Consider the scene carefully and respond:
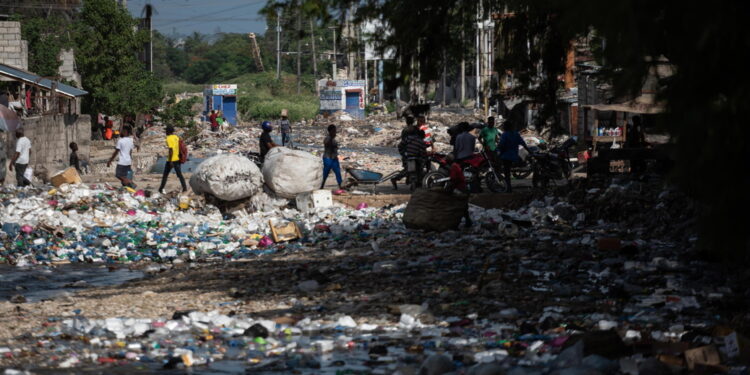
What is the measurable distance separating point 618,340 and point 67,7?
44.2 metres

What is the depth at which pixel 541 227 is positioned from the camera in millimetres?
12898

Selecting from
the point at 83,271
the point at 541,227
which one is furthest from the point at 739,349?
the point at 83,271

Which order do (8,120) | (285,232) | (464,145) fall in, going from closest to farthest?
(285,232) → (464,145) → (8,120)

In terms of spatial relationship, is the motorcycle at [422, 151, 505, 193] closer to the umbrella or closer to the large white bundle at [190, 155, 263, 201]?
the large white bundle at [190, 155, 263, 201]

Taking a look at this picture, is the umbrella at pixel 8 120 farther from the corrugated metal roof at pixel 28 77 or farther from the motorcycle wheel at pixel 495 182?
the motorcycle wheel at pixel 495 182

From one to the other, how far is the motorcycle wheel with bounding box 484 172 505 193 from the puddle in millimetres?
6566

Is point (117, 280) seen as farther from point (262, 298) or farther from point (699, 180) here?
point (699, 180)

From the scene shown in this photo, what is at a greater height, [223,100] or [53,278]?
[223,100]

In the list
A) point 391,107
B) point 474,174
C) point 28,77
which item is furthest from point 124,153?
point 391,107

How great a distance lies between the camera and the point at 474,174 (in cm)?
1608

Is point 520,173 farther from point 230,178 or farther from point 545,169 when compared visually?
point 230,178

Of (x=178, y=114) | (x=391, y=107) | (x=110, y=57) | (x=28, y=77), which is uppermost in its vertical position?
(x=110, y=57)

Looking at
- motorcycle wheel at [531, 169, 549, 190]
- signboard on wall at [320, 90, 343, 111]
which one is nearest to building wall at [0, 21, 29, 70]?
motorcycle wheel at [531, 169, 549, 190]

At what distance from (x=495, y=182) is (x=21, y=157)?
8602 mm
